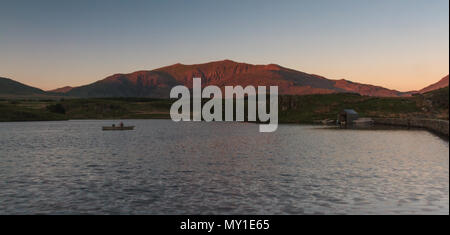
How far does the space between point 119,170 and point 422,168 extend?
95.6 feet

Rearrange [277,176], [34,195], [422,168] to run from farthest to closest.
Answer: [422,168]
[277,176]
[34,195]

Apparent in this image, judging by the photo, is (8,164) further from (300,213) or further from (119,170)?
A: (300,213)

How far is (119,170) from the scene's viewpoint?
1508 inches

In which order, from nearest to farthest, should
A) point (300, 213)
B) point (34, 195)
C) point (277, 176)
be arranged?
1. point (300, 213)
2. point (34, 195)
3. point (277, 176)

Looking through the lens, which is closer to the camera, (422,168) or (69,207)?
(69,207)

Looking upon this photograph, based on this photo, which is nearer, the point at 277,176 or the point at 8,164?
the point at 277,176
